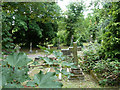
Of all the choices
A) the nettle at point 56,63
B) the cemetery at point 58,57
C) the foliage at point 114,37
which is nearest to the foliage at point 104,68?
the cemetery at point 58,57

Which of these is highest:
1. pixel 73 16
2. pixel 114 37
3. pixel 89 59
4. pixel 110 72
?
pixel 73 16

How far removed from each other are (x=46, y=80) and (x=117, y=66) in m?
2.48

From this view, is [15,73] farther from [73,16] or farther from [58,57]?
[73,16]

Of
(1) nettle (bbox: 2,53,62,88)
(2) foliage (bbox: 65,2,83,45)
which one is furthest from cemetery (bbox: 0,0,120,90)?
(2) foliage (bbox: 65,2,83,45)

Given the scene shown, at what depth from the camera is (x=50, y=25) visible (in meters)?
8.67

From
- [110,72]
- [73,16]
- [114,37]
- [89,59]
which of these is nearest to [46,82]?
[110,72]

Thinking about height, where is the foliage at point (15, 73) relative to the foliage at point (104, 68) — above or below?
above

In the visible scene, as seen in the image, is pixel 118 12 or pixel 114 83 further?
pixel 118 12

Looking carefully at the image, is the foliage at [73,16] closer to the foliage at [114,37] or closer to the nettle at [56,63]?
the foliage at [114,37]

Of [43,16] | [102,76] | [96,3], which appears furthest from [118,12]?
[43,16]

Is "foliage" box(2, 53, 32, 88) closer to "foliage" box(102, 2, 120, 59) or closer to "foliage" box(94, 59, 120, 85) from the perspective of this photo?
"foliage" box(94, 59, 120, 85)

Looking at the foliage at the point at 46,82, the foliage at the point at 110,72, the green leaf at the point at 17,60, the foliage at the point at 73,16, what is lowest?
the foliage at the point at 110,72

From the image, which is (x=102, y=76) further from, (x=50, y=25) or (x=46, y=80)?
(x=50, y=25)

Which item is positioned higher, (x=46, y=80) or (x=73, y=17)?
(x=73, y=17)
